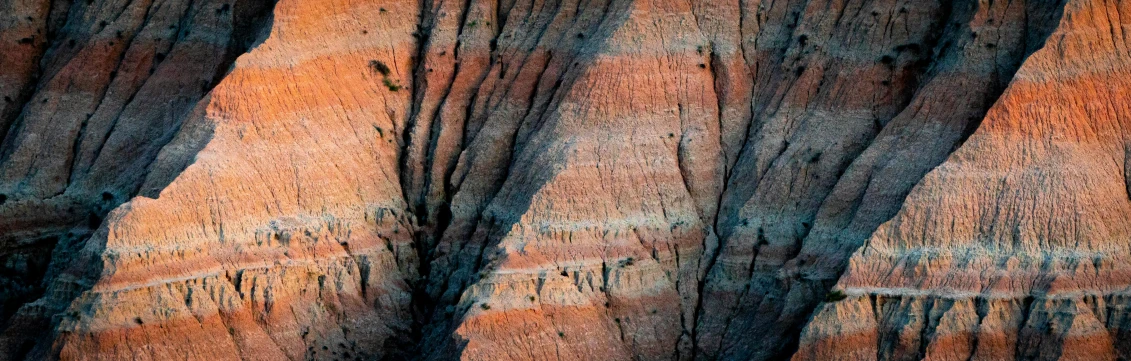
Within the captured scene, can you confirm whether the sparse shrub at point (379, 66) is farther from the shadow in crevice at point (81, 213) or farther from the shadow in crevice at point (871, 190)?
the shadow in crevice at point (871, 190)

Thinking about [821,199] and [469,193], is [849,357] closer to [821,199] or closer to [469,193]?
[821,199]

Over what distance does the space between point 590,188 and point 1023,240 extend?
566 inches

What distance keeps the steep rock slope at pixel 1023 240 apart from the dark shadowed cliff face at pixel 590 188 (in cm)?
8

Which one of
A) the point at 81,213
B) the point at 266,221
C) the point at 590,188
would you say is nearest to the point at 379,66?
the point at 266,221

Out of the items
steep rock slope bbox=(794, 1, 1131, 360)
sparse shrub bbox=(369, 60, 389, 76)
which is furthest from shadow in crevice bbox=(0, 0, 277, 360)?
steep rock slope bbox=(794, 1, 1131, 360)

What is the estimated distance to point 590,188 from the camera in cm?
7206

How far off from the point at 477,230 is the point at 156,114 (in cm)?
1382

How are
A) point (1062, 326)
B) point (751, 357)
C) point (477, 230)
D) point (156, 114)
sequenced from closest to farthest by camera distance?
point (1062, 326), point (751, 357), point (477, 230), point (156, 114)

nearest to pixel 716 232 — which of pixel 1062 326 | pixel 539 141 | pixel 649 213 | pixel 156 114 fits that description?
pixel 649 213

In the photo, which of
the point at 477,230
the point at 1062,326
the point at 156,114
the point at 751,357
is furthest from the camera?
the point at 156,114

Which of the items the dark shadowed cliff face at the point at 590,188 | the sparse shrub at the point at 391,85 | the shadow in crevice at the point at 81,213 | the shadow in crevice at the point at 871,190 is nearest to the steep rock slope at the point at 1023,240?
the dark shadowed cliff face at the point at 590,188

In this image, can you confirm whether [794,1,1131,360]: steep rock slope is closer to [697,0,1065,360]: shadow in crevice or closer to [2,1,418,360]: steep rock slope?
[697,0,1065,360]: shadow in crevice

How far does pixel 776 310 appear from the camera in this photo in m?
69.2

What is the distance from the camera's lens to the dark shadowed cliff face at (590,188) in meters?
66.4
